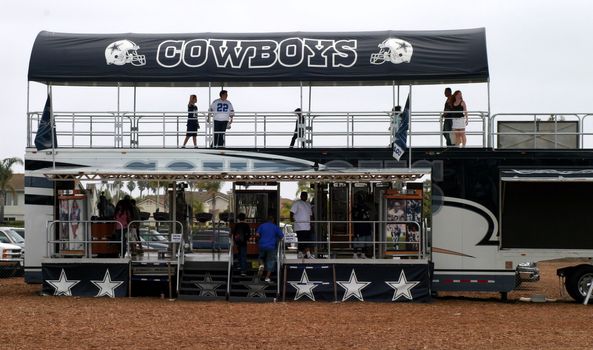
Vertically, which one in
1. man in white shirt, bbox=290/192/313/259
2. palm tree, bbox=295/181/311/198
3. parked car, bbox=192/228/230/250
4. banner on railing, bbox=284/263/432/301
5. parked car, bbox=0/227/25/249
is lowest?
banner on railing, bbox=284/263/432/301

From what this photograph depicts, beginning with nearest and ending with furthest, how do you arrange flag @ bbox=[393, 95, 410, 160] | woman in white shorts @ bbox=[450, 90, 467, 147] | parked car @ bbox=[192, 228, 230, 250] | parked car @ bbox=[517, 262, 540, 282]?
flag @ bbox=[393, 95, 410, 160] < woman in white shorts @ bbox=[450, 90, 467, 147] < parked car @ bbox=[192, 228, 230, 250] < parked car @ bbox=[517, 262, 540, 282]

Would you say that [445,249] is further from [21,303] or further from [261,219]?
[21,303]

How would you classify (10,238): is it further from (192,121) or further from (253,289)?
(253,289)

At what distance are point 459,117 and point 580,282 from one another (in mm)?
4803

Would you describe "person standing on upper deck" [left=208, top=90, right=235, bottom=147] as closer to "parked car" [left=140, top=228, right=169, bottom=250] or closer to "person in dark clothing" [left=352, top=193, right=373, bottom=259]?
"parked car" [left=140, top=228, right=169, bottom=250]

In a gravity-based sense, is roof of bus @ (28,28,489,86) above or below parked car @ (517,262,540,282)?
above

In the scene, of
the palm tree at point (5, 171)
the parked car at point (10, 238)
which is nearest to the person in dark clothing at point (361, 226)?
the parked car at point (10, 238)

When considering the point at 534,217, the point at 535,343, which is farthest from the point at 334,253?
the point at 535,343

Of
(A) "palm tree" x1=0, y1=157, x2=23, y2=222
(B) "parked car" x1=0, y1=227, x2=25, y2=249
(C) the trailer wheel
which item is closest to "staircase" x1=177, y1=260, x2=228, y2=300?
(C) the trailer wheel

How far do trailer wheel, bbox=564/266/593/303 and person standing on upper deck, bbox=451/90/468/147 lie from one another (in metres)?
3.98

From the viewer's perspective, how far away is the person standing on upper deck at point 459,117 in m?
26.8

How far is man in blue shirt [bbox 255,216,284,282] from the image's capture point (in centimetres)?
2500

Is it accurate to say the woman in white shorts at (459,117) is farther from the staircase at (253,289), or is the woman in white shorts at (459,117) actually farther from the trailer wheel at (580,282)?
the staircase at (253,289)

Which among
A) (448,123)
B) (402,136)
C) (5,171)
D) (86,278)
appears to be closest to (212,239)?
(86,278)
